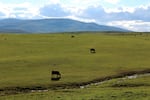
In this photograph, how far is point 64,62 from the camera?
188ft

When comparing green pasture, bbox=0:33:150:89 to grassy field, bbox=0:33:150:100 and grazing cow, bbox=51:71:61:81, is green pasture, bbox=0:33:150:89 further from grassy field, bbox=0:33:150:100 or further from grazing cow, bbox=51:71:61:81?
grazing cow, bbox=51:71:61:81

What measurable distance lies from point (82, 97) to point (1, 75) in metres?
17.1

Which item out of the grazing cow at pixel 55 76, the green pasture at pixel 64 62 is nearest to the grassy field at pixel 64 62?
the green pasture at pixel 64 62

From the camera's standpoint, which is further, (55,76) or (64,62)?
(64,62)

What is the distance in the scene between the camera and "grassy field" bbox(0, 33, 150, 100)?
4472cm

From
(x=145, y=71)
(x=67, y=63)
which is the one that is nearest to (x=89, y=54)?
(x=67, y=63)

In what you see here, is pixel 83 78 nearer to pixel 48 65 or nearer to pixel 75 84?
pixel 75 84

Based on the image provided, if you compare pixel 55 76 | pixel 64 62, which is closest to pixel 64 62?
pixel 64 62

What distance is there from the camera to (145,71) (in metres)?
52.8

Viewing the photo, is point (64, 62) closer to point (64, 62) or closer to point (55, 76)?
point (64, 62)

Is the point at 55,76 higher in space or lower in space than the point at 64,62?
lower

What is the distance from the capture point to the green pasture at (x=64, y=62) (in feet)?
148

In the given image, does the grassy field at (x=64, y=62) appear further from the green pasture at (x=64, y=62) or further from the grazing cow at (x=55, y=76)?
the grazing cow at (x=55, y=76)

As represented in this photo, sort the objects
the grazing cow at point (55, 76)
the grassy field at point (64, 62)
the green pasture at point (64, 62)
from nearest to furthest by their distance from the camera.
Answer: the grazing cow at point (55, 76), the grassy field at point (64, 62), the green pasture at point (64, 62)
